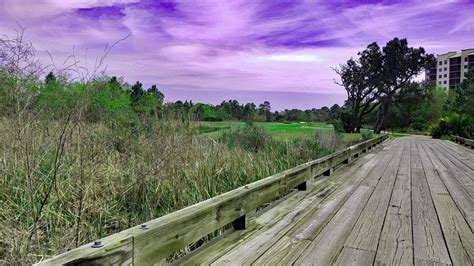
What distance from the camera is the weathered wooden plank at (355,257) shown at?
2346mm

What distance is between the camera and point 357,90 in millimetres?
36625

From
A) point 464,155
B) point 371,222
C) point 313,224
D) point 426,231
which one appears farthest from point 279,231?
point 464,155

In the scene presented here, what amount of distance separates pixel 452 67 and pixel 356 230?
111 meters

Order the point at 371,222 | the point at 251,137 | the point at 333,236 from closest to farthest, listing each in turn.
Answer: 1. the point at 333,236
2. the point at 371,222
3. the point at 251,137

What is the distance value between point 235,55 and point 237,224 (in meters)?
14.2

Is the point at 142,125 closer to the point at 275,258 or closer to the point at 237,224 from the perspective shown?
the point at 237,224

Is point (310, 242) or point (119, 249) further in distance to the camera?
point (310, 242)

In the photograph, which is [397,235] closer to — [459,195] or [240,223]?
[240,223]

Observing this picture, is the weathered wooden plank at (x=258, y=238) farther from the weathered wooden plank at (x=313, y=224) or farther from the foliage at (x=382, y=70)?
the foliage at (x=382, y=70)

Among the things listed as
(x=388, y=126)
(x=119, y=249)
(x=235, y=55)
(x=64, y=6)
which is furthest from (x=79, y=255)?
(x=388, y=126)

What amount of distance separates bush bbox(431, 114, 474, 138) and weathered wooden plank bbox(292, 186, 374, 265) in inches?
842

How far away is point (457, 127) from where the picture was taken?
81.0 feet

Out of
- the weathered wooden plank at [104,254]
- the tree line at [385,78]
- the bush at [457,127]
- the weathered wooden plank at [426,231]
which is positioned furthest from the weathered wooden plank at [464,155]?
the tree line at [385,78]

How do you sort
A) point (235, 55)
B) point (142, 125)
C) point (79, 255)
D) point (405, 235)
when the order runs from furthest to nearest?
point (235, 55), point (142, 125), point (405, 235), point (79, 255)
